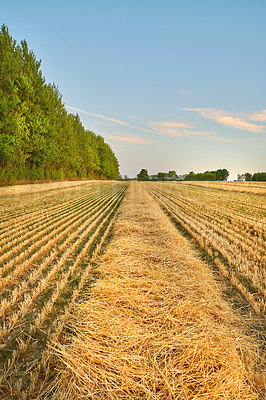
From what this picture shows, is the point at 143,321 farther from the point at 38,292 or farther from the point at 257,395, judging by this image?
the point at 38,292

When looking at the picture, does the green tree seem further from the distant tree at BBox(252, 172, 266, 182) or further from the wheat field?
the wheat field

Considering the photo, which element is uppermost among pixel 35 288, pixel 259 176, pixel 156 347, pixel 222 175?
pixel 222 175

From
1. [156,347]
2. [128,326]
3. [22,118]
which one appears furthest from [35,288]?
[22,118]

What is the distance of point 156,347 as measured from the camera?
81.6 inches

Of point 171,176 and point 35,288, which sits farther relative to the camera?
point 171,176

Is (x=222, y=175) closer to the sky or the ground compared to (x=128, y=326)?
closer to the sky

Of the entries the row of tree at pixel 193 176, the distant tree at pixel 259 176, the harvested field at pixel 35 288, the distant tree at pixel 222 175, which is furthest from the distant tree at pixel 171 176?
the harvested field at pixel 35 288

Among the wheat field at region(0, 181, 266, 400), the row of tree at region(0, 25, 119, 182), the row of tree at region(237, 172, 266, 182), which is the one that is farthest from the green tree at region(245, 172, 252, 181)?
the wheat field at region(0, 181, 266, 400)

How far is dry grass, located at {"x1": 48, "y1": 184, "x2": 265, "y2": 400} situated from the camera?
1.71m

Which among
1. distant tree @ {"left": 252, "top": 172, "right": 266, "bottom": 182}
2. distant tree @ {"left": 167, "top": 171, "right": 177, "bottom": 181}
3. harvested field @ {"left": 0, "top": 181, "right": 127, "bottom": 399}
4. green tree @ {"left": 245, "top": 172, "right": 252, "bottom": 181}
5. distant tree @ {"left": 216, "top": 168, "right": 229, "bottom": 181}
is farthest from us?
distant tree @ {"left": 216, "top": 168, "right": 229, "bottom": 181}

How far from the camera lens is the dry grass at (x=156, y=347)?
1.71m

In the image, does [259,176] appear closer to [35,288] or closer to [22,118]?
[22,118]

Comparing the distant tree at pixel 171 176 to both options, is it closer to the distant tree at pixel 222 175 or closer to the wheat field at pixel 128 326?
the distant tree at pixel 222 175

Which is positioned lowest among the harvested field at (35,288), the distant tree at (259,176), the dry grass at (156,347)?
the harvested field at (35,288)
